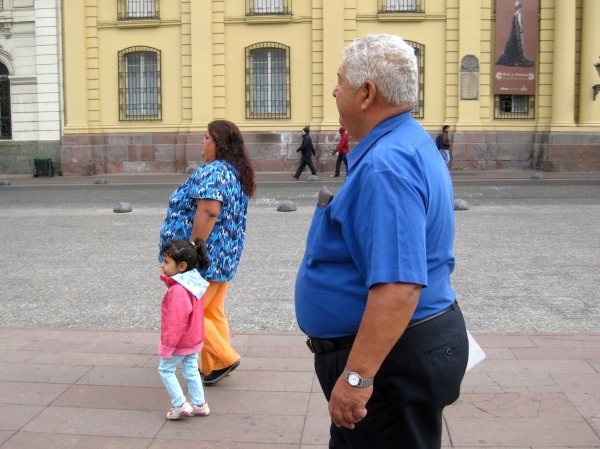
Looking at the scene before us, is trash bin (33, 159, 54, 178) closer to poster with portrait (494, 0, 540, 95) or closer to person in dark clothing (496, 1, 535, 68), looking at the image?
poster with portrait (494, 0, 540, 95)

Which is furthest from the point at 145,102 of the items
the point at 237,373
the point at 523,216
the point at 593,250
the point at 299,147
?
the point at 237,373

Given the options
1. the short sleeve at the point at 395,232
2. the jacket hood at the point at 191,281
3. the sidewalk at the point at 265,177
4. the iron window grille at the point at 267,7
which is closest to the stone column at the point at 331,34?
the iron window grille at the point at 267,7

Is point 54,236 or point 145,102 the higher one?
point 145,102

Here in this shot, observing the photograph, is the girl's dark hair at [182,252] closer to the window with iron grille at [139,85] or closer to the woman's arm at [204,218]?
the woman's arm at [204,218]

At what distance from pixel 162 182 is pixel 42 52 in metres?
7.40

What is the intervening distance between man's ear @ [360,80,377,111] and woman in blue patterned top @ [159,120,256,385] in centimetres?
223

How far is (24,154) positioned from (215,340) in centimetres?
2337

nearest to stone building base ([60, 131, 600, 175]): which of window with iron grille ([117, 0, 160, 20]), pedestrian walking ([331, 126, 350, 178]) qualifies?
pedestrian walking ([331, 126, 350, 178])

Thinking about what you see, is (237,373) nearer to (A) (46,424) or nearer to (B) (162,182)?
(A) (46,424)

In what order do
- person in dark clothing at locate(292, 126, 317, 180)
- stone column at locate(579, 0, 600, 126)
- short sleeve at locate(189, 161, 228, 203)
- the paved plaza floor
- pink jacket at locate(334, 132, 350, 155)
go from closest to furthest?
Answer: the paved plaza floor
short sleeve at locate(189, 161, 228, 203)
pink jacket at locate(334, 132, 350, 155)
person in dark clothing at locate(292, 126, 317, 180)
stone column at locate(579, 0, 600, 126)

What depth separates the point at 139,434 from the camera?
4.12 m

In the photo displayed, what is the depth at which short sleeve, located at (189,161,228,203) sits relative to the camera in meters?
4.59

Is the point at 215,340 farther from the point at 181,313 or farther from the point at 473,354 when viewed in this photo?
the point at 473,354

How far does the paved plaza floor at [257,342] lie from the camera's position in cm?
414
